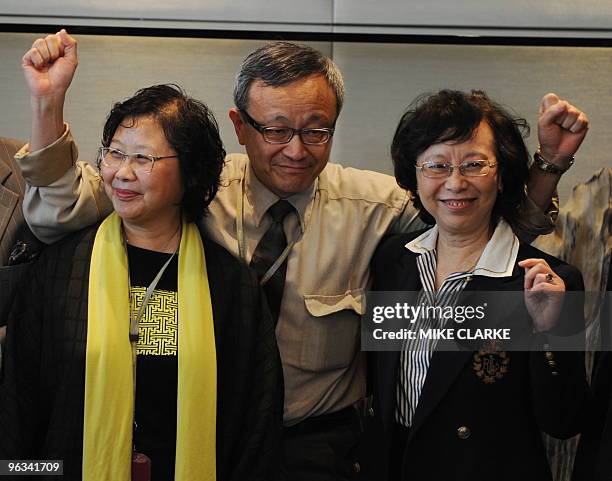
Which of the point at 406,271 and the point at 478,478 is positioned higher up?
the point at 406,271

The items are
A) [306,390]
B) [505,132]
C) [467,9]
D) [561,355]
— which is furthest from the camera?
[467,9]

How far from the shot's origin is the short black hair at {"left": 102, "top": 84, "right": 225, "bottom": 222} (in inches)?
77.9

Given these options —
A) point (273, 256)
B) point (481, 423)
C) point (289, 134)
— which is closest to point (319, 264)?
point (273, 256)

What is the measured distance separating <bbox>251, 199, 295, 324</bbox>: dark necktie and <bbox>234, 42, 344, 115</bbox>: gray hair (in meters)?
0.30

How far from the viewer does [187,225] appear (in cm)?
207

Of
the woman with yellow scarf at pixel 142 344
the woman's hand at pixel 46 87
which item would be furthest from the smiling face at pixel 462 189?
the woman's hand at pixel 46 87

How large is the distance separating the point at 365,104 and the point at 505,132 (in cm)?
58

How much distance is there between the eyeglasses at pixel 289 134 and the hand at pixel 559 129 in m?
0.53

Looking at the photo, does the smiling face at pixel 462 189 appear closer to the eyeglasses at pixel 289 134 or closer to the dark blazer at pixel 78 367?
the eyeglasses at pixel 289 134

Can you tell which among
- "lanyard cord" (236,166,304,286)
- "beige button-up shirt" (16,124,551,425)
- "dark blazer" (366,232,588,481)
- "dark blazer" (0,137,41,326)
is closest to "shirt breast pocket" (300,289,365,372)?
"beige button-up shirt" (16,124,551,425)

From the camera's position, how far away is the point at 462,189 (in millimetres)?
1984

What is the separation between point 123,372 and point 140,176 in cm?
44

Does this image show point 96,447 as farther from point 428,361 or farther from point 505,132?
point 505,132

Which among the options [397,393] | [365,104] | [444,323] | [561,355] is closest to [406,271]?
[444,323]
